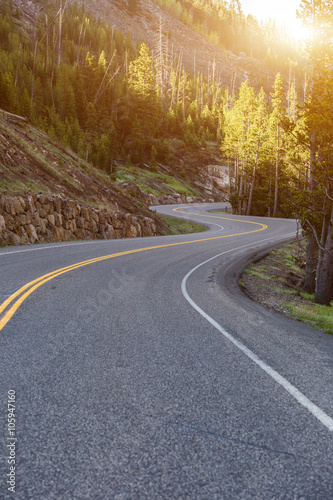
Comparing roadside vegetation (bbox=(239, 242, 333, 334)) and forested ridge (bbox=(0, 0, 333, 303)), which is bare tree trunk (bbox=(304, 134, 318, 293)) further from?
roadside vegetation (bbox=(239, 242, 333, 334))

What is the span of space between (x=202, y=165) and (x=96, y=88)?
25713 millimetres

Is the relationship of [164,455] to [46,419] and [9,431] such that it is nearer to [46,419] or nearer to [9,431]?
[46,419]

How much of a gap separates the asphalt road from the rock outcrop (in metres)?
8.20

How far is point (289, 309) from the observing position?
8367 millimetres

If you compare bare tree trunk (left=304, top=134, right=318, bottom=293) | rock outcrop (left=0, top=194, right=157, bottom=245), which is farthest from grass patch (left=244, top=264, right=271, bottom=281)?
rock outcrop (left=0, top=194, right=157, bottom=245)

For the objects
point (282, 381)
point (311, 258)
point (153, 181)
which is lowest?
point (282, 381)

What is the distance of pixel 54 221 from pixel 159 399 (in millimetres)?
15480

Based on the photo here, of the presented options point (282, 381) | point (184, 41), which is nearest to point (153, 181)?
point (282, 381)

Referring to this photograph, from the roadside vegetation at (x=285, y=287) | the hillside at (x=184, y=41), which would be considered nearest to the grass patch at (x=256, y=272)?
the roadside vegetation at (x=285, y=287)

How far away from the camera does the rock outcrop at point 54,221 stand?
581 inches

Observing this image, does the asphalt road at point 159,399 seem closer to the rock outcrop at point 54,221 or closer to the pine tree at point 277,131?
the rock outcrop at point 54,221

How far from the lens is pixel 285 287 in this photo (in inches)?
544

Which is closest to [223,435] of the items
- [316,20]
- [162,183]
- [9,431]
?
[9,431]

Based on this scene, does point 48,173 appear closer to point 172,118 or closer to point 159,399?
point 159,399
